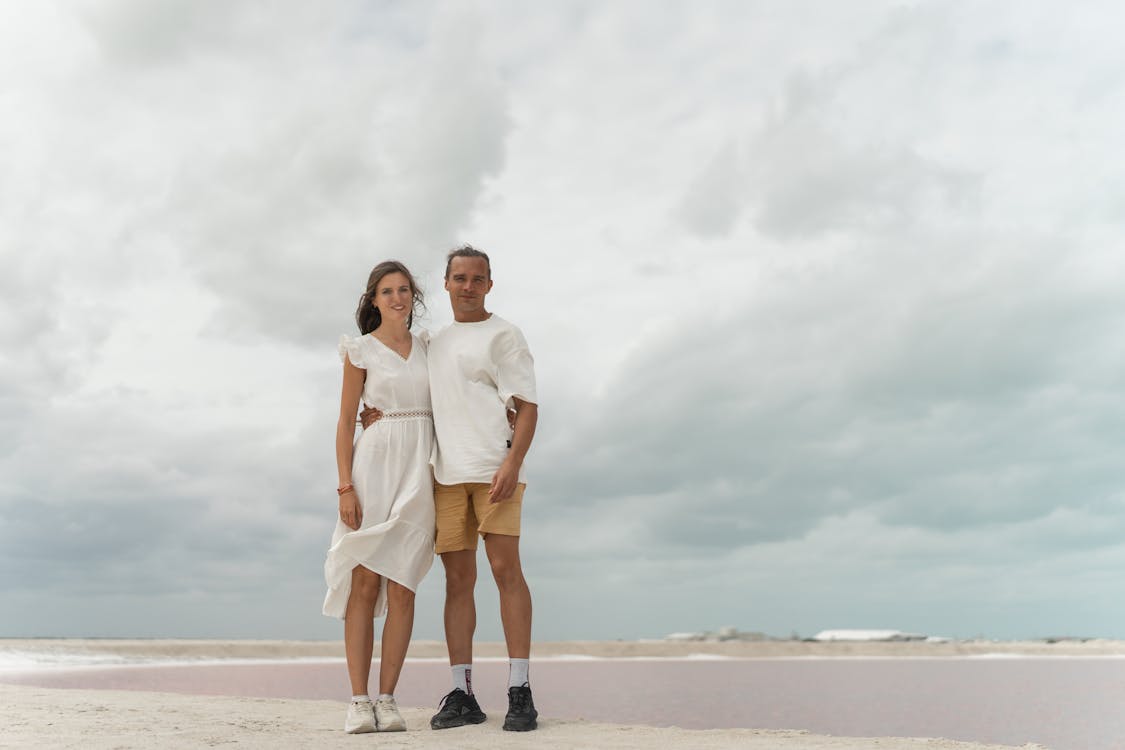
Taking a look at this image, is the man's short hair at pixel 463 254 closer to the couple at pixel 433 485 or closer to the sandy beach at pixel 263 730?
the couple at pixel 433 485

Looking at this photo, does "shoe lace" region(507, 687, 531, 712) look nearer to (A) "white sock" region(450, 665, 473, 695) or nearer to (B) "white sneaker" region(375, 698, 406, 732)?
(A) "white sock" region(450, 665, 473, 695)

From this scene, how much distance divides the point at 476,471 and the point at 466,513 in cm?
32

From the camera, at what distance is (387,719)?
4887mm

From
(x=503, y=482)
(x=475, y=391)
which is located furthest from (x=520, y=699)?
(x=475, y=391)

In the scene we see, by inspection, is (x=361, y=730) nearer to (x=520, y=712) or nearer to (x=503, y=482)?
(x=520, y=712)

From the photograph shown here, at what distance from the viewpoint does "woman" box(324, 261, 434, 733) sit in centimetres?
512

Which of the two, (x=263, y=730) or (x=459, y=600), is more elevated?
(x=459, y=600)

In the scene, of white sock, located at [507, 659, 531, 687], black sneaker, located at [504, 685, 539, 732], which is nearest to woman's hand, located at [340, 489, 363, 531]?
white sock, located at [507, 659, 531, 687]

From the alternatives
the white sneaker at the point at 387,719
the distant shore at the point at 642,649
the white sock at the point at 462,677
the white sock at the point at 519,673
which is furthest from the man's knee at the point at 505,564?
the distant shore at the point at 642,649

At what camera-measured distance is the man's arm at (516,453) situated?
5082 millimetres

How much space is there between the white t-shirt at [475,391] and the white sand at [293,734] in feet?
4.47

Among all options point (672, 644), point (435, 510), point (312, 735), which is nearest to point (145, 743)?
point (312, 735)

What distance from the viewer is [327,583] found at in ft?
17.1

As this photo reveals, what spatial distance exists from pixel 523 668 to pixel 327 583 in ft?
3.88
